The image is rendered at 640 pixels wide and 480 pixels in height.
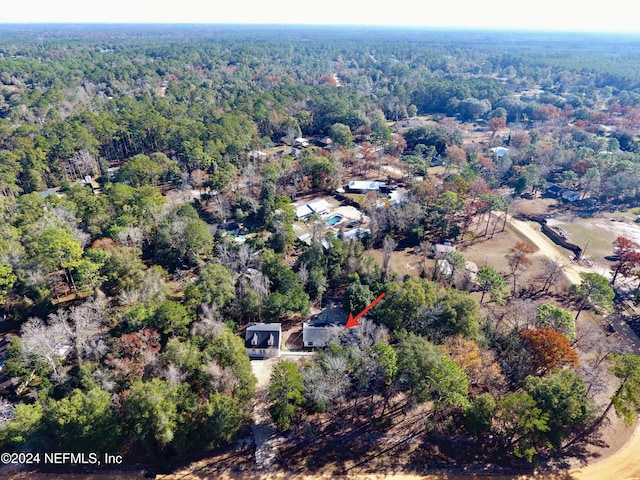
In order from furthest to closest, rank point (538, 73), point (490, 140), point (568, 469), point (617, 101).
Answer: point (538, 73) → point (617, 101) → point (490, 140) → point (568, 469)

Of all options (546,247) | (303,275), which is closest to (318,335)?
(303,275)

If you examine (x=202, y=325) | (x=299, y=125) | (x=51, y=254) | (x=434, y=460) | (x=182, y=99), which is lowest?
(x=434, y=460)

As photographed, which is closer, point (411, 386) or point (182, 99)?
point (411, 386)

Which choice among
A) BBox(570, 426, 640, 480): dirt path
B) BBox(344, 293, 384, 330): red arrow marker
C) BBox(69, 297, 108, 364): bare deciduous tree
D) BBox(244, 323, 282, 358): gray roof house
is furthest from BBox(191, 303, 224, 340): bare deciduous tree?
BBox(570, 426, 640, 480): dirt path

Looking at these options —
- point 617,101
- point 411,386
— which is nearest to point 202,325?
point 411,386

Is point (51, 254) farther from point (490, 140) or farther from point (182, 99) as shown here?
point (490, 140)

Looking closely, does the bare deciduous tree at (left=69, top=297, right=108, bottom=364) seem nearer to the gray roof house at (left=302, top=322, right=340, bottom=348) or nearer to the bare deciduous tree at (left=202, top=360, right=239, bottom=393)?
the bare deciduous tree at (left=202, top=360, right=239, bottom=393)

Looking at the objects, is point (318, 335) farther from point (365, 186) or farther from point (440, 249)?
point (365, 186)

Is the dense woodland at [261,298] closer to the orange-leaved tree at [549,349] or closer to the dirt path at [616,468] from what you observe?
the orange-leaved tree at [549,349]
